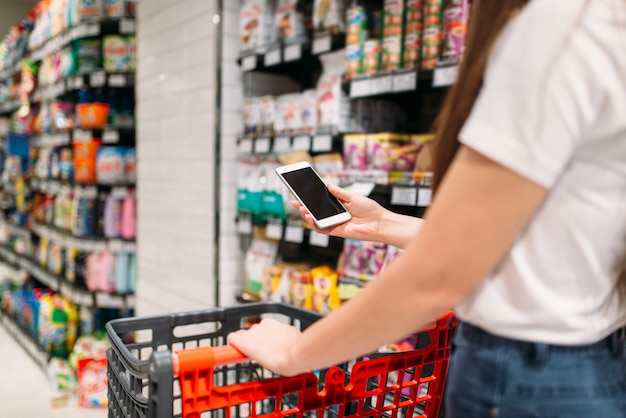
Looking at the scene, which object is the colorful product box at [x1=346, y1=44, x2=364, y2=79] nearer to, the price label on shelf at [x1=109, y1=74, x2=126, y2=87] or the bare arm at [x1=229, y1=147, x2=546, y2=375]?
the bare arm at [x1=229, y1=147, x2=546, y2=375]

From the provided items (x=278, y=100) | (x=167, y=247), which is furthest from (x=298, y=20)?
(x=167, y=247)

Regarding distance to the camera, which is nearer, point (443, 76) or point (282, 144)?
point (443, 76)

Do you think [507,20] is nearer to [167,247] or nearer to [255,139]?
[255,139]

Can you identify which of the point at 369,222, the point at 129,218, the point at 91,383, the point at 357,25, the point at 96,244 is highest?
the point at 357,25

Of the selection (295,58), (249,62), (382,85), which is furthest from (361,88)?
(249,62)

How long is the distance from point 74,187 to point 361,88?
2411mm

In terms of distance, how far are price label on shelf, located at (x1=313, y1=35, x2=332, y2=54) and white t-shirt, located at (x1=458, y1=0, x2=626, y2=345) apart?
1.69 m

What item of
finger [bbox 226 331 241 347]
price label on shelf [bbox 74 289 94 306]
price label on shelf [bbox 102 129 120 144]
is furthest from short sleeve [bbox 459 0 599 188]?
price label on shelf [bbox 74 289 94 306]

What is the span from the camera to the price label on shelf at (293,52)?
2346mm

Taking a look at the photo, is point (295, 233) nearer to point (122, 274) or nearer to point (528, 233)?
point (122, 274)

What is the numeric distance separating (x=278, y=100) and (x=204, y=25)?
0.59 metres

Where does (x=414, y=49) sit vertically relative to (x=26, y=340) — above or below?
above

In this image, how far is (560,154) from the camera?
544mm

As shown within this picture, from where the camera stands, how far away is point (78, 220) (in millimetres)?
3520
